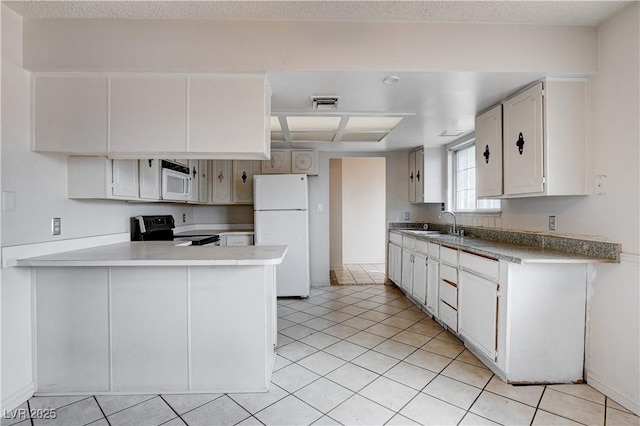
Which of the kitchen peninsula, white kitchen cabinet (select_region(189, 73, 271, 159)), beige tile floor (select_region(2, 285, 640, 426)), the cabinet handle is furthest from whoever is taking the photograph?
the cabinet handle

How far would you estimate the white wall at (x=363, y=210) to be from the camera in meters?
6.48

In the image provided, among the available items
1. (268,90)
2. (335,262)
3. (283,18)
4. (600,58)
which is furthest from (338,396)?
(335,262)

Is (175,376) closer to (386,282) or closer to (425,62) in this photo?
(425,62)

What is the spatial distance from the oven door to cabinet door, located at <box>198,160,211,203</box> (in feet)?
1.23

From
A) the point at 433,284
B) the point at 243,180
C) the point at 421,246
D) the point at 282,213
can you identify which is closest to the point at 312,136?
the point at 282,213

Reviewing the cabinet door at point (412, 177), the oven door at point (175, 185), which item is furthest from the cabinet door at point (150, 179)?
the cabinet door at point (412, 177)

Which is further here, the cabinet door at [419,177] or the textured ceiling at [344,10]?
the cabinet door at [419,177]

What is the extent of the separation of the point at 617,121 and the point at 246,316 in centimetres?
260

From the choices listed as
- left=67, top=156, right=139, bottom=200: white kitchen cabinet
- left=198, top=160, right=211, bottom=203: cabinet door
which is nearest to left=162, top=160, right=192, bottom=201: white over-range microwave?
left=198, top=160, right=211, bottom=203: cabinet door

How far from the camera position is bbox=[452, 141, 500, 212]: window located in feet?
12.2

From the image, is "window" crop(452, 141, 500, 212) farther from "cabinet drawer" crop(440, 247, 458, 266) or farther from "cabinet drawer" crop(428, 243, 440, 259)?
"cabinet drawer" crop(440, 247, 458, 266)

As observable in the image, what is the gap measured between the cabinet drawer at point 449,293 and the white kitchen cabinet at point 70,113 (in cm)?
289

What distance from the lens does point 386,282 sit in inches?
191

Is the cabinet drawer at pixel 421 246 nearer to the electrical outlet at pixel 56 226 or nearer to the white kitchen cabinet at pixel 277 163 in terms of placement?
the white kitchen cabinet at pixel 277 163
